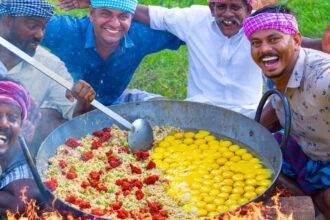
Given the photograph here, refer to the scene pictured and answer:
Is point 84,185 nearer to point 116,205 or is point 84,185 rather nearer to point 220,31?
point 116,205

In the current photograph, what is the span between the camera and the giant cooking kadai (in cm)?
325

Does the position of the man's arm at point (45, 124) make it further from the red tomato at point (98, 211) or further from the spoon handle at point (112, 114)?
the red tomato at point (98, 211)

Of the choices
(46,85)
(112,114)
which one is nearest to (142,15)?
(46,85)

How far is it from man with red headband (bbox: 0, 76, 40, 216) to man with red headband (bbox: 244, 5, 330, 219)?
1576 mm

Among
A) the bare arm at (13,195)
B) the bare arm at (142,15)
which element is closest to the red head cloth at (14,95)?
the bare arm at (13,195)

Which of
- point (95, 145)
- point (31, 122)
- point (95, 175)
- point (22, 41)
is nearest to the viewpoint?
point (95, 175)

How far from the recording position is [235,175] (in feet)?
11.7

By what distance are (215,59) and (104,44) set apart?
939mm

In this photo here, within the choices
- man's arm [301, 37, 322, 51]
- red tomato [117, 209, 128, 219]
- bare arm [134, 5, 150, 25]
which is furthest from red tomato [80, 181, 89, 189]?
man's arm [301, 37, 322, 51]

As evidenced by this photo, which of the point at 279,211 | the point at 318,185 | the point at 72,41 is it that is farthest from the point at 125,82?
the point at 279,211

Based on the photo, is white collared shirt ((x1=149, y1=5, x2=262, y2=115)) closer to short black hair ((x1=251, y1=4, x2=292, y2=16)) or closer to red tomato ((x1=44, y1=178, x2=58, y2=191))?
short black hair ((x1=251, y1=4, x2=292, y2=16))

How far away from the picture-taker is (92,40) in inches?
183

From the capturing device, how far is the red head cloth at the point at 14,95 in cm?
354

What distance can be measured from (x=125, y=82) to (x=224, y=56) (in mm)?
934
